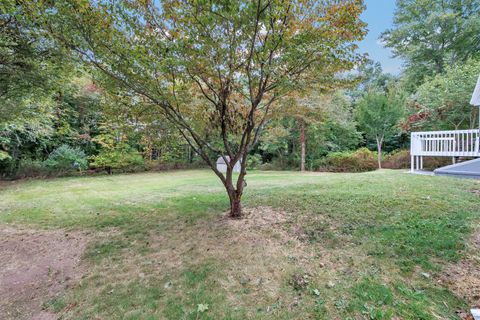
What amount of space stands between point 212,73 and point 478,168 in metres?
6.40

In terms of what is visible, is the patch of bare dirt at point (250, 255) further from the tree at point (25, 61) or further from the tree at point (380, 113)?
the tree at point (380, 113)

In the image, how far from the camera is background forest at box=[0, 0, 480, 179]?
407 cm

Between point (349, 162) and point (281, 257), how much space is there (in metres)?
11.2

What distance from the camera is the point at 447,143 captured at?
673 cm

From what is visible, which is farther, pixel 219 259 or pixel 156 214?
pixel 156 214

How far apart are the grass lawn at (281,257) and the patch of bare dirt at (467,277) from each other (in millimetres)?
31

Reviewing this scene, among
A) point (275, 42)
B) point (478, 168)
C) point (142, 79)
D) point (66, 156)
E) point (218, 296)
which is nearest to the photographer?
point (218, 296)

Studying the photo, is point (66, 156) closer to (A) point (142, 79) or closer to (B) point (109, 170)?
(B) point (109, 170)

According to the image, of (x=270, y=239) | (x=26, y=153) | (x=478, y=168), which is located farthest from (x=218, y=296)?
(x=26, y=153)

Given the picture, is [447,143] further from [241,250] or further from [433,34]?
[433,34]

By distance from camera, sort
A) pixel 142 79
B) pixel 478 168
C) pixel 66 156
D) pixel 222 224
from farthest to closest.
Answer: pixel 66 156 → pixel 478 168 → pixel 222 224 → pixel 142 79

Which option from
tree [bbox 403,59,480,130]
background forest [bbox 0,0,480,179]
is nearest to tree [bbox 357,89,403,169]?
background forest [bbox 0,0,480,179]

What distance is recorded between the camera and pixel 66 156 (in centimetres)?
1108

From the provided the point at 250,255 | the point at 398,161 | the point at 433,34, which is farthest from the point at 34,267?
the point at 433,34
